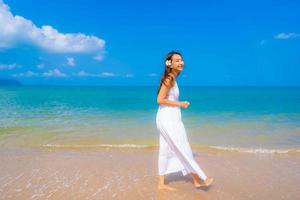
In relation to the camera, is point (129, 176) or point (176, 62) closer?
point (176, 62)

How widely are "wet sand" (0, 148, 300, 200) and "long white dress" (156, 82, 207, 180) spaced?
0.57m

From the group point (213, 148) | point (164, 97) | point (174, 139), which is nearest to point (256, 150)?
point (213, 148)

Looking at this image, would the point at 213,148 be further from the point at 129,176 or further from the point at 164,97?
→ the point at 164,97

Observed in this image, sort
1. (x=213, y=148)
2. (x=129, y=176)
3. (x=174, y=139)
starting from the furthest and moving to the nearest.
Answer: (x=213, y=148), (x=129, y=176), (x=174, y=139)

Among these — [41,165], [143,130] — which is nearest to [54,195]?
[41,165]

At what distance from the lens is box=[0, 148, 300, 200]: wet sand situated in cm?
565

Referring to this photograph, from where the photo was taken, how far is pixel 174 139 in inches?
209

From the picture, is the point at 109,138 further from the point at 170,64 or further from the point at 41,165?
the point at 170,64

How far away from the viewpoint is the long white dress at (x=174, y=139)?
5324mm

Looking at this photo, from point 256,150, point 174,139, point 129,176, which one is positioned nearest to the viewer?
point 174,139

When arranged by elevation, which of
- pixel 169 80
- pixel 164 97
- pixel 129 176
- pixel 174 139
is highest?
pixel 169 80

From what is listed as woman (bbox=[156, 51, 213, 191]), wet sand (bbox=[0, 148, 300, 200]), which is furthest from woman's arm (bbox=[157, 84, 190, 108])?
wet sand (bbox=[0, 148, 300, 200])

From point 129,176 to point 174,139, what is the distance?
1.94 m

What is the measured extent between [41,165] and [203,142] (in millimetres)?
5792
